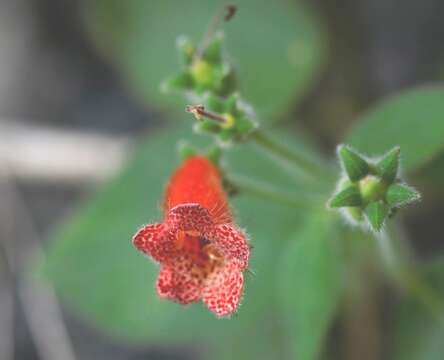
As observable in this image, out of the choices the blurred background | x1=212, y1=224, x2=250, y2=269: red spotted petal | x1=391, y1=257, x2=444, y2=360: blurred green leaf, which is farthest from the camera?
the blurred background

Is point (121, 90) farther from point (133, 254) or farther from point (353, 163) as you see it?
point (353, 163)

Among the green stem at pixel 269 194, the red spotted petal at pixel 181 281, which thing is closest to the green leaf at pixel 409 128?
the green stem at pixel 269 194

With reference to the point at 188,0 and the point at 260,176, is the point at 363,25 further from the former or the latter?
the point at 260,176

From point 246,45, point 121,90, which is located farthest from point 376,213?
point 121,90

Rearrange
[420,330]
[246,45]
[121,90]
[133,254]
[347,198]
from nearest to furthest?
[347,198]
[420,330]
[133,254]
[246,45]
[121,90]

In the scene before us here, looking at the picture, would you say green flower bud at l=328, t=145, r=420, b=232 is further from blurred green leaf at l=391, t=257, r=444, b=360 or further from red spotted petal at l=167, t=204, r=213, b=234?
blurred green leaf at l=391, t=257, r=444, b=360

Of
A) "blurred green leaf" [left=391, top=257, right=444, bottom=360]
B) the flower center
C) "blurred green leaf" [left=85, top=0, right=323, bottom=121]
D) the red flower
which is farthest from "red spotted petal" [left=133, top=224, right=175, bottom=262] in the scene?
"blurred green leaf" [left=85, top=0, right=323, bottom=121]

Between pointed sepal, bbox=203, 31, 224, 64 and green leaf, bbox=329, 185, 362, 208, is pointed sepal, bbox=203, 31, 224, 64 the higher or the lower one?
the higher one

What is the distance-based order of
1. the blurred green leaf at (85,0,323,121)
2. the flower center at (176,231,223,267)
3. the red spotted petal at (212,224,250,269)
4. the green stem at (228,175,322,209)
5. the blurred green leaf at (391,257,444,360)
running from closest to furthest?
the red spotted petal at (212,224,250,269)
the flower center at (176,231,223,267)
the green stem at (228,175,322,209)
the blurred green leaf at (391,257,444,360)
the blurred green leaf at (85,0,323,121)
